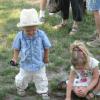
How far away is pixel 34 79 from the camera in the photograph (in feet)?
16.0

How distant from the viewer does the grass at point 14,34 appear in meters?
5.41

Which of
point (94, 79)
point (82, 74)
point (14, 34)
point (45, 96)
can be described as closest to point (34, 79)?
point (45, 96)

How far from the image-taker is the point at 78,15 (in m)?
7.07

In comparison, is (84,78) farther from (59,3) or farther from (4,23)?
(4,23)

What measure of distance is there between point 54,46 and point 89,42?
22.3 inches

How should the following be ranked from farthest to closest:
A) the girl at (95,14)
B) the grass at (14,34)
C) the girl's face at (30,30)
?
the girl at (95,14) < the grass at (14,34) < the girl's face at (30,30)

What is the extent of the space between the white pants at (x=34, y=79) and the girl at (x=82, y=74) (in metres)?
0.29

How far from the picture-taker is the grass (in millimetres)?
5413

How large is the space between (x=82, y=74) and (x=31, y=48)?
66 centimetres

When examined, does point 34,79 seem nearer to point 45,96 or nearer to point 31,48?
point 45,96

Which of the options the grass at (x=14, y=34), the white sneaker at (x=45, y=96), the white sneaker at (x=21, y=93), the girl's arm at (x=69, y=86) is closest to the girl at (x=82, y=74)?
the girl's arm at (x=69, y=86)

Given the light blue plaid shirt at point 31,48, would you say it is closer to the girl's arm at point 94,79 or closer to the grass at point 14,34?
the grass at point 14,34

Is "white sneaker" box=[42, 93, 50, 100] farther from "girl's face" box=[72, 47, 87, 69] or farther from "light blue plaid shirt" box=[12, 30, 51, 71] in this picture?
"girl's face" box=[72, 47, 87, 69]

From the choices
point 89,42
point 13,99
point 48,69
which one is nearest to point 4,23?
point 89,42
